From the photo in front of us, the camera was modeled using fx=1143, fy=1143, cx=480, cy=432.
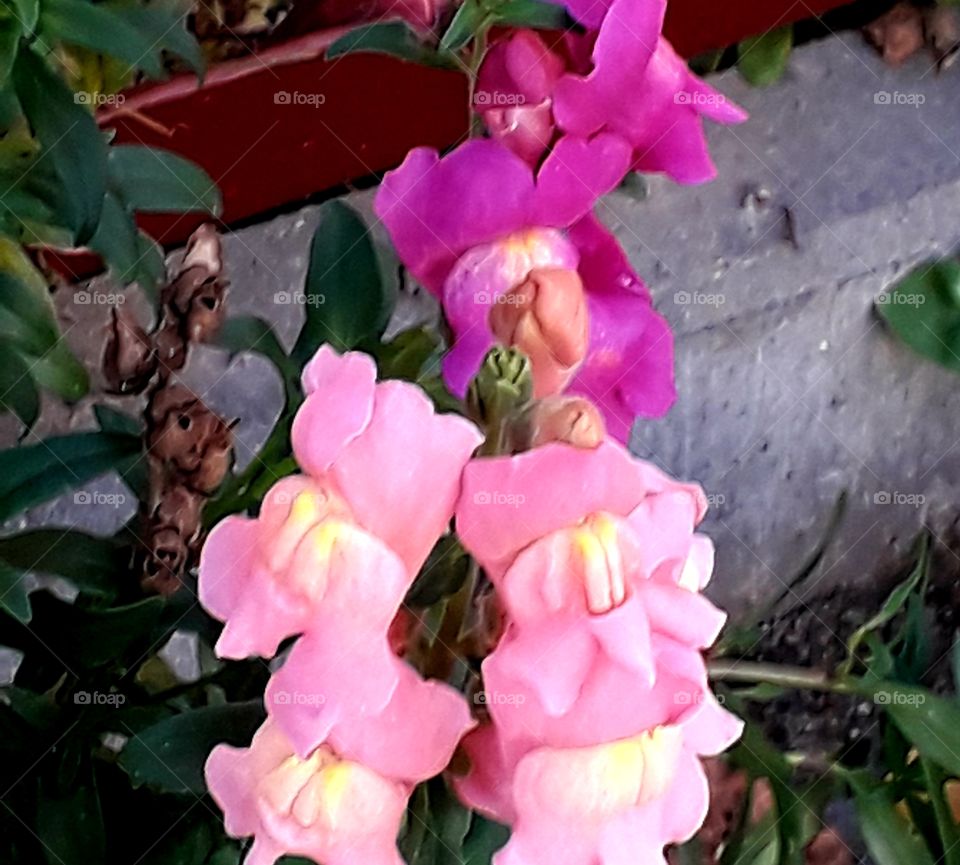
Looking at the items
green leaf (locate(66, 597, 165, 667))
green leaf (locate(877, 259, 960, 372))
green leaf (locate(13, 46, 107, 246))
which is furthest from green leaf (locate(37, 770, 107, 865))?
Result: green leaf (locate(877, 259, 960, 372))

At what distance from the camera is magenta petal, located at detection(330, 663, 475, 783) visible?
0.41 meters

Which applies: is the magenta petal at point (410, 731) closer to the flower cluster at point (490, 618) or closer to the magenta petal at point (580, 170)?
the flower cluster at point (490, 618)

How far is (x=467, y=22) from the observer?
0.57m

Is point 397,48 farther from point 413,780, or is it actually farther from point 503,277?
point 413,780

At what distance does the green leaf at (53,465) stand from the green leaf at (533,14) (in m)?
0.32

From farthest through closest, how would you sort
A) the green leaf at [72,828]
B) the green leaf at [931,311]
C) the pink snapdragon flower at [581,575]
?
the green leaf at [931,311]
the green leaf at [72,828]
the pink snapdragon flower at [581,575]

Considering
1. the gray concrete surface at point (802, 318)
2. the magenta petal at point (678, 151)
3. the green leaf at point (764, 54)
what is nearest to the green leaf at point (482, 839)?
Result: the magenta petal at point (678, 151)

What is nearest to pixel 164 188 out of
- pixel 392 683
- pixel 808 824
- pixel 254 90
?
pixel 254 90

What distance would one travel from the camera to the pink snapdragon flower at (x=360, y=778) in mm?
416

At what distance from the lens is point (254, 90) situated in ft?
2.99

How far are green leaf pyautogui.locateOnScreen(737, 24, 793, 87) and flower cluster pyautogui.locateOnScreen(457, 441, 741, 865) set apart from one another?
33.2 inches

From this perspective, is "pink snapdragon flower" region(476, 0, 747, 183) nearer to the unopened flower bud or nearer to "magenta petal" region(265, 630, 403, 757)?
the unopened flower bud

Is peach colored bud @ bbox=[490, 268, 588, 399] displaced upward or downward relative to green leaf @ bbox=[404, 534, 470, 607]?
upward

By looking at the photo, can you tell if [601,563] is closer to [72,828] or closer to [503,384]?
[503,384]
